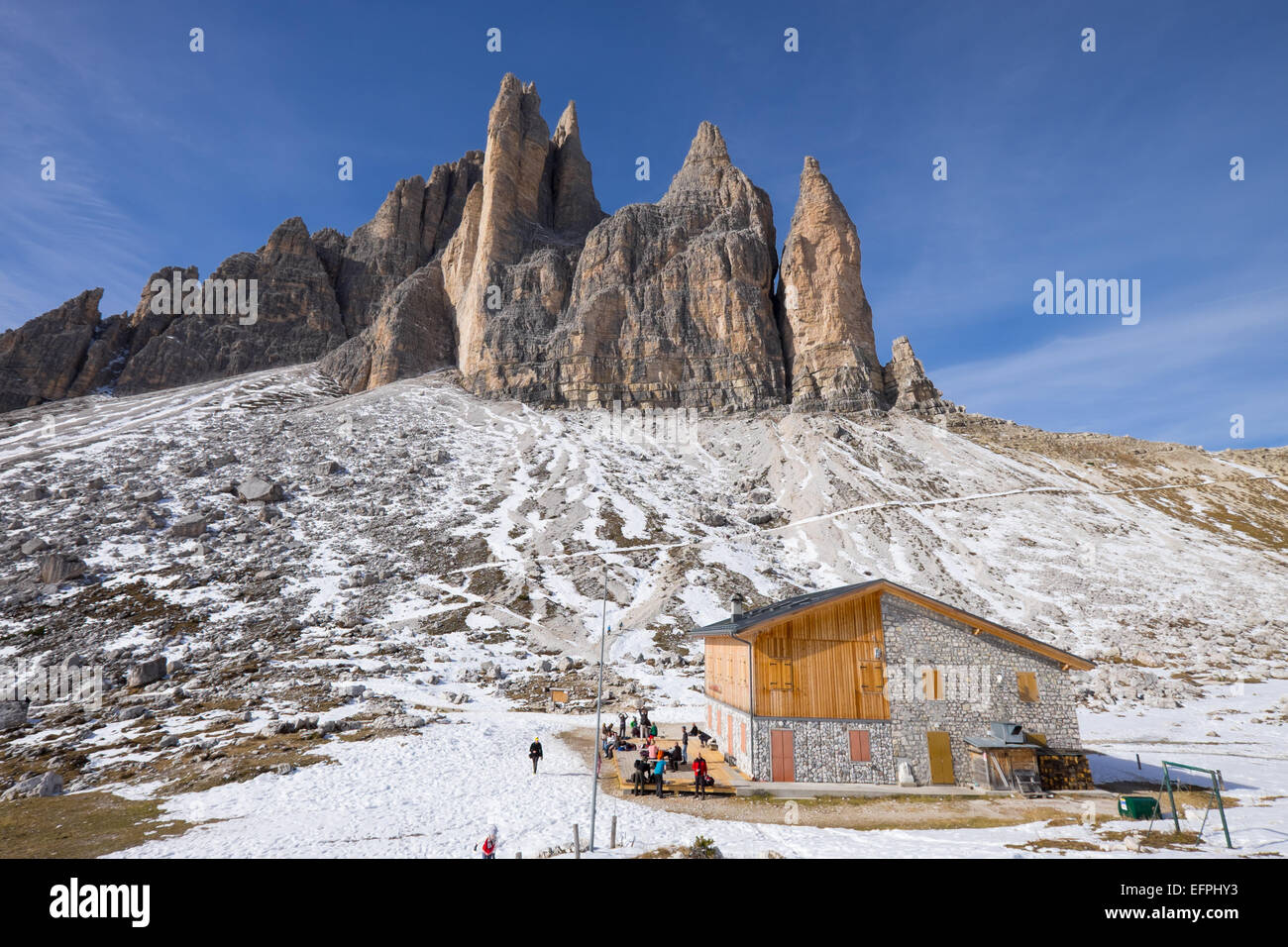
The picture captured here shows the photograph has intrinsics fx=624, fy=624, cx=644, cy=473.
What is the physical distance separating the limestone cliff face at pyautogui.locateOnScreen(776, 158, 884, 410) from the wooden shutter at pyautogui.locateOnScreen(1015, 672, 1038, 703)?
75133 mm

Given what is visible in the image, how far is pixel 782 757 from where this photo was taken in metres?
A: 22.2

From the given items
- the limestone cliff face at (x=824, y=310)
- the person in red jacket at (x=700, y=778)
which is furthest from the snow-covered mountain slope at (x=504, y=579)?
the limestone cliff face at (x=824, y=310)

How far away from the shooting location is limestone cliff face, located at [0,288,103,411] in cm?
10150

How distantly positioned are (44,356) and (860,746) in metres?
143

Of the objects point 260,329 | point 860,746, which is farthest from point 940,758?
point 260,329

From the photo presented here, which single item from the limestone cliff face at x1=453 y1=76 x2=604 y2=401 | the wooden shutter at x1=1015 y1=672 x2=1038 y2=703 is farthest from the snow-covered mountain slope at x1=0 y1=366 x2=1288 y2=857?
the limestone cliff face at x1=453 y1=76 x2=604 y2=401

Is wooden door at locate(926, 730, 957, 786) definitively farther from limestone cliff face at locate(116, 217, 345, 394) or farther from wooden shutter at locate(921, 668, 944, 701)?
limestone cliff face at locate(116, 217, 345, 394)

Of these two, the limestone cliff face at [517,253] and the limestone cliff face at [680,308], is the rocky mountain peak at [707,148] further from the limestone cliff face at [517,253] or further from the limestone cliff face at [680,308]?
the limestone cliff face at [517,253]

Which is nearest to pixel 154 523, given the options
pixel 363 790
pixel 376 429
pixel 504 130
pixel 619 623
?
pixel 376 429

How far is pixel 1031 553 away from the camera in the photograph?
63156 mm

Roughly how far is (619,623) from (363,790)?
28797 millimetres

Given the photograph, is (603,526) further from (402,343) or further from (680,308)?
(402,343)
